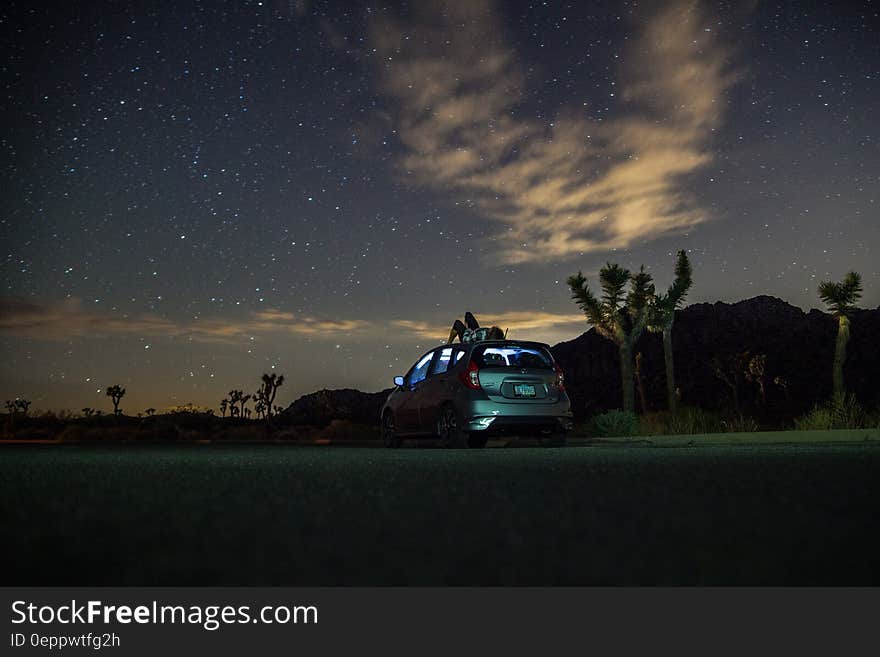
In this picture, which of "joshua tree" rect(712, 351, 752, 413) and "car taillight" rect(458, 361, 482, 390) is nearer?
"car taillight" rect(458, 361, 482, 390)

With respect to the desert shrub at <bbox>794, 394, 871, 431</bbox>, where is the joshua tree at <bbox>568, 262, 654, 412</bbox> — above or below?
above

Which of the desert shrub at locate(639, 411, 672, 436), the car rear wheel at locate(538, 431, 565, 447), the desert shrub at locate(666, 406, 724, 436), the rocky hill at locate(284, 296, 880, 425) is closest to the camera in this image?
the car rear wheel at locate(538, 431, 565, 447)

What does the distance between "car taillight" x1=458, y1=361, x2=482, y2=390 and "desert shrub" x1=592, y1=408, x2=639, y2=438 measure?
29.4 feet

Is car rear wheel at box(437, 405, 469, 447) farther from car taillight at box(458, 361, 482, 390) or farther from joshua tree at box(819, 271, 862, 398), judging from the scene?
joshua tree at box(819, 271, 862, 398)

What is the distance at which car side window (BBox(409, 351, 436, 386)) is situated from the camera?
15.8m

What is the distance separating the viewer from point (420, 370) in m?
16.1

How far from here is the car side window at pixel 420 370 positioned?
1577 cm

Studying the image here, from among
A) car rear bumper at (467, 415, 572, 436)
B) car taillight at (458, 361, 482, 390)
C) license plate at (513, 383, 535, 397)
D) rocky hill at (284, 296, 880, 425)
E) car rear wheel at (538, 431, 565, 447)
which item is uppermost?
A: rocky hill at (284, 296, 880, 425)

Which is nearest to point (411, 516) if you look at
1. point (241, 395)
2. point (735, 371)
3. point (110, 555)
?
point (110, 555)

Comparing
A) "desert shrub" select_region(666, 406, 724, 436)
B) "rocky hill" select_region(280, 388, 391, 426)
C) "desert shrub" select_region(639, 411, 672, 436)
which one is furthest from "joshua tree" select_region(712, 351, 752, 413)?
"desert shrub" select_region(639, 411, 672, 436)

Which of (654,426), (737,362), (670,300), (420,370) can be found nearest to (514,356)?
(420,370)

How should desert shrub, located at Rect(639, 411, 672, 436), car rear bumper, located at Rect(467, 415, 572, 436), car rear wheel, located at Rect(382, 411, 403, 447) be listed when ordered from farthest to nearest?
desert shrub, located at Rect(639, 411, 672, 436), car rear wheel, located at Rect(382, 411, 403, 447), car rear bumper, located at Rect(467, 415, 572, 436)
